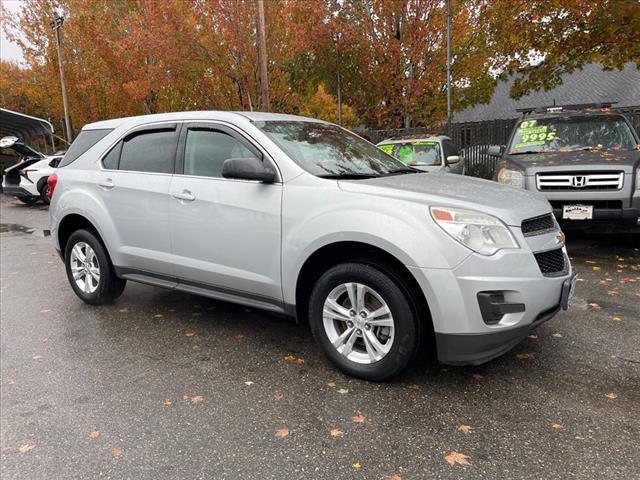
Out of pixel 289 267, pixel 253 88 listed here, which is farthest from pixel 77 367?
pixel 253 88

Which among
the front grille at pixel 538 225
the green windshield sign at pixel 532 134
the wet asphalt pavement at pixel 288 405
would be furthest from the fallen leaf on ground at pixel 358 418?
the green windshield sign at pixel 532 134

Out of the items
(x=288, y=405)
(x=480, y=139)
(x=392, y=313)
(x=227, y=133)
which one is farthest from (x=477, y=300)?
(x=480, y=139)

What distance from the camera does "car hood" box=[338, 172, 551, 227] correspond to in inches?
125

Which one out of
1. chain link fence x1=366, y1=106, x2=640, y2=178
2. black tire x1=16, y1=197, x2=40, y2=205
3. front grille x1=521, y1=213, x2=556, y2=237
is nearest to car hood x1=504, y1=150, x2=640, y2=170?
front grille x1=521, y1=213, x2=556, y2=237

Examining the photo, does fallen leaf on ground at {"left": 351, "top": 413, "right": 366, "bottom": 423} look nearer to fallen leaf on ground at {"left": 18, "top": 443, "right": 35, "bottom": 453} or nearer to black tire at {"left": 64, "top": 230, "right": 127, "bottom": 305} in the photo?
fallen leaf on ground at {"left": 18, "top": 443, "right": 35, "bottom": 453}

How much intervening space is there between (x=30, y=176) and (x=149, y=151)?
1275cm

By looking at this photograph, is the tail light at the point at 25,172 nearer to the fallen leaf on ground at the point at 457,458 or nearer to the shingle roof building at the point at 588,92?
the fallen leaf on ground at the point at 457,458

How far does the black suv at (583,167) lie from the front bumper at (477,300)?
361cm

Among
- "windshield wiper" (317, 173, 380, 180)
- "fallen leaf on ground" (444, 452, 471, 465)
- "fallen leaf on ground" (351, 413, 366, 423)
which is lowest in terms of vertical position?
"fallen leaf on ground" (444, 452, 471, 465)

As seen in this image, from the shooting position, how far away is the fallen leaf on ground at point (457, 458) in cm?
256

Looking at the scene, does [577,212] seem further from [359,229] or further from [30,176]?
[30,176]

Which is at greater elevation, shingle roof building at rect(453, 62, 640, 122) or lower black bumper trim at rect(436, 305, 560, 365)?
shingle roof building at rect(453, 62, 640, 122)

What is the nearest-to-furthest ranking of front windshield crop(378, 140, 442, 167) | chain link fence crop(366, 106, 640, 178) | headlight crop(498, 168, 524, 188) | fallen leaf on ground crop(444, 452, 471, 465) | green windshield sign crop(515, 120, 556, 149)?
fallen leaf on ground crop(444, 452, 471, 465), headlight crop(498, 168, 524, 188), green windshield sign crop(515, 120, 556, 149), front windshield crop(378, 140, 442, 167), chain link fence crop(366, 106, 640, 178)

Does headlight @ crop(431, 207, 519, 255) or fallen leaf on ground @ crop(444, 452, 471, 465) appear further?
headlight @ crop(431, 207, 519, 255)
